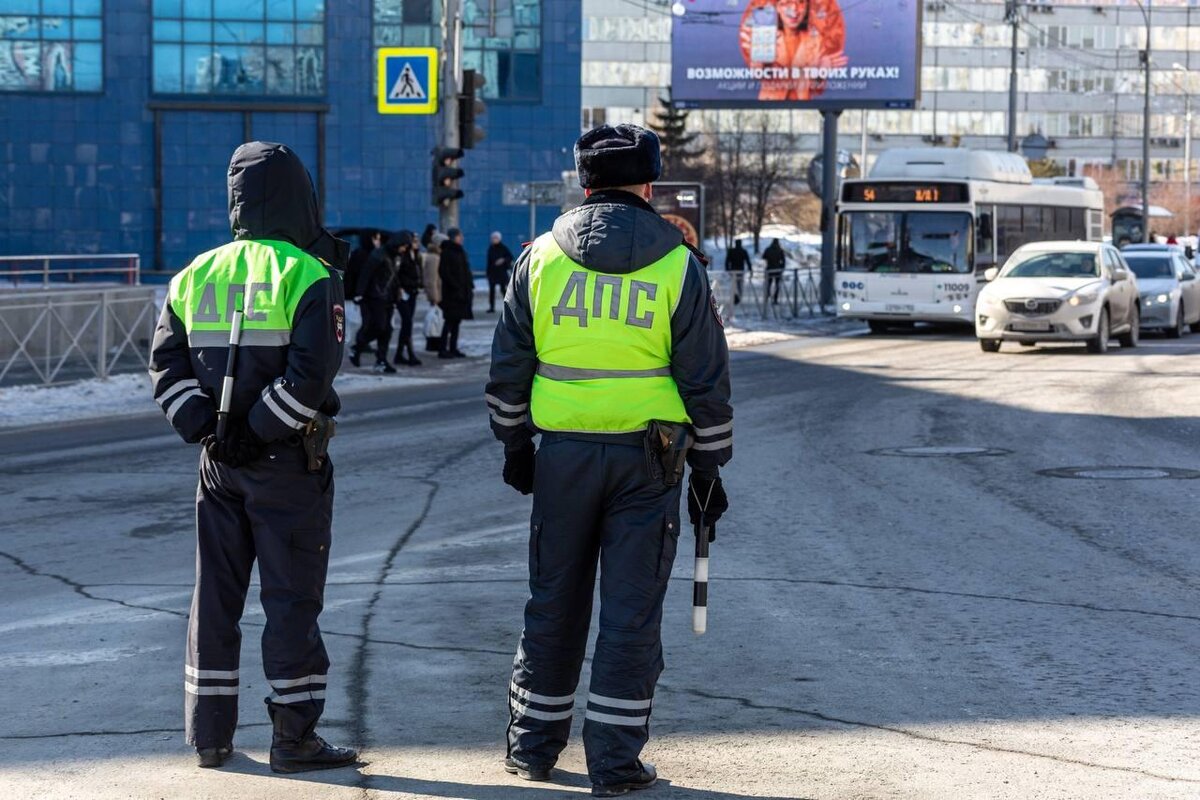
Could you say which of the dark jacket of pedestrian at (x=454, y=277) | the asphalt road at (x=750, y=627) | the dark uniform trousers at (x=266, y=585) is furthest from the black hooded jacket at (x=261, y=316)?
the dark jacket of pedestrian at (x=454, y=277)

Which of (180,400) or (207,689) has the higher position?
(180,400)

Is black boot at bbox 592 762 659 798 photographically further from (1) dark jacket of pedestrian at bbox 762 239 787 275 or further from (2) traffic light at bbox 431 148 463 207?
(1) dark jacket of pedestrian at bbox 762 239 787 275

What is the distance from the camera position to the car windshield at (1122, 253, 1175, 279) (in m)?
30.9

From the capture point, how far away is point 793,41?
4184 cm

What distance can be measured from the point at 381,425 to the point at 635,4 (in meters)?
87.8

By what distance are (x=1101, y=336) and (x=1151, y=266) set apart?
714 cm

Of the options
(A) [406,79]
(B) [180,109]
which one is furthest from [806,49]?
(B) [180,109]

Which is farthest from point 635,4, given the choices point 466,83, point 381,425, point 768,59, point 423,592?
point 423,592

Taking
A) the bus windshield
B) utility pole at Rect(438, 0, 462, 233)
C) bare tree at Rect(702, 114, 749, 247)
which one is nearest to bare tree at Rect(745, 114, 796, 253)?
bare tree at Rect(702, 114, 749, 247)

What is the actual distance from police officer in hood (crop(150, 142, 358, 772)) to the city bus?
86.2 feet

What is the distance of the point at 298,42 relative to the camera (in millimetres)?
55531

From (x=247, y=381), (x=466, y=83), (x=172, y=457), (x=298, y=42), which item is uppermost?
(x=298, y=42)

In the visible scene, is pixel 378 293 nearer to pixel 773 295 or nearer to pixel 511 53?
pixel 773 295

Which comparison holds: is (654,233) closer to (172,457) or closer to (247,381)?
(247,381)
